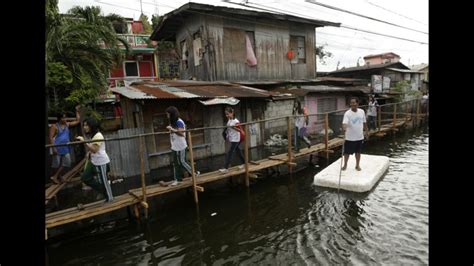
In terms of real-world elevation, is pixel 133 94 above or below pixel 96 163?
above

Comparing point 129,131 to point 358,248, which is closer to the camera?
point 358,248

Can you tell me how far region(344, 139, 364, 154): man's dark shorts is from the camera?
797 centimetres

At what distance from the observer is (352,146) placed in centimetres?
805

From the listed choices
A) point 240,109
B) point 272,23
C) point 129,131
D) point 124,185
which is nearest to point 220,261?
point 124,185

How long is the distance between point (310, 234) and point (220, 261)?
182cm

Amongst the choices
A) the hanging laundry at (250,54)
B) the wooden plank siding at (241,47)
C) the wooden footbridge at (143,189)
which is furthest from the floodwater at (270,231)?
the hanging laundry at (250,54)

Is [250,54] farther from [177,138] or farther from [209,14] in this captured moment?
[177,138]

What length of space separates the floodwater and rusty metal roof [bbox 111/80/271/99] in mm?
3770

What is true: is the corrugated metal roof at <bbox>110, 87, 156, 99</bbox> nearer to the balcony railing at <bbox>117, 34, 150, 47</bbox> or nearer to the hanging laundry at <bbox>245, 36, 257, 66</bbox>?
the hanging laundry at <bbox>245, 36, 257, 66</bbox>

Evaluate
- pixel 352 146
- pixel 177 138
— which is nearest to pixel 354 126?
pixel 352 146

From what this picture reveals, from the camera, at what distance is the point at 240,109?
13.9m

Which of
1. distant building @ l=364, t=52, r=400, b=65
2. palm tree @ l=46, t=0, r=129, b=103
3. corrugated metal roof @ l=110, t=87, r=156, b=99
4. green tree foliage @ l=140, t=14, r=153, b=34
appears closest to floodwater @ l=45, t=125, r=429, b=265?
corrugated metal roof @ l=110, t=87, r=156, b=99

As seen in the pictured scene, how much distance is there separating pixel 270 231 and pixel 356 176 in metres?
3.38
